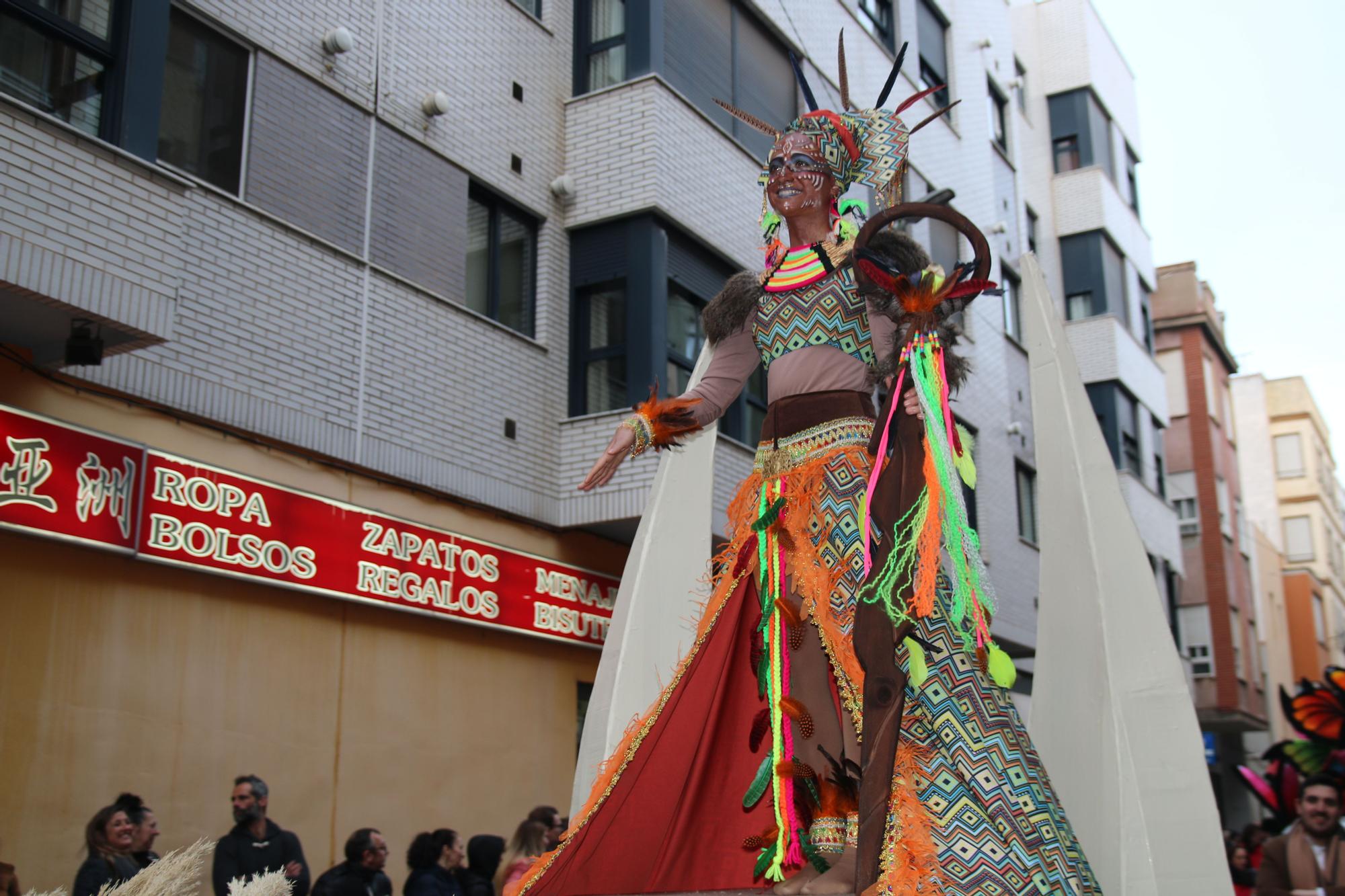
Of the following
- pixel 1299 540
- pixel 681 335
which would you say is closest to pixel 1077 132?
pixel 681 335

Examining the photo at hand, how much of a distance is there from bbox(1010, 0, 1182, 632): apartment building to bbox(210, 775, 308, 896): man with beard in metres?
19.3

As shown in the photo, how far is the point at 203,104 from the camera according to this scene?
9734mm

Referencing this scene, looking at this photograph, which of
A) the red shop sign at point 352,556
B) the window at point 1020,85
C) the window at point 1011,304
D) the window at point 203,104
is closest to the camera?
the red shop sign at point 352,556

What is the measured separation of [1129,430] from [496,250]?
54.4ft

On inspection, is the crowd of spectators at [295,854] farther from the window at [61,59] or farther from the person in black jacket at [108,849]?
the window at [61,59]

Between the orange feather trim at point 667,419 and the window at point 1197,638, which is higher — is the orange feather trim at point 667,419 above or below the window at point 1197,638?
below

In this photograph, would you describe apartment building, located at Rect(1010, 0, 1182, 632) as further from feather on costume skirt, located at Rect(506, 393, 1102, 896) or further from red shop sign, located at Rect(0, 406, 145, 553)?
feather on costume skirt, located at Rect(506, 393, 1102, 896)

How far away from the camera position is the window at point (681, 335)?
43.5ft

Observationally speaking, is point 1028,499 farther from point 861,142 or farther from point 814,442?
point 814,442

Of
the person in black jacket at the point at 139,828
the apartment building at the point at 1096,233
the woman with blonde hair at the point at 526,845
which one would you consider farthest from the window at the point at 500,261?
the apartment building at the point at 1096,233

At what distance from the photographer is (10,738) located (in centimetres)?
778

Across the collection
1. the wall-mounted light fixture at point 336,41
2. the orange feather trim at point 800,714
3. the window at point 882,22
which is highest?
the window at point 882,22

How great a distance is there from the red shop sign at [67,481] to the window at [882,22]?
13623 millimetres

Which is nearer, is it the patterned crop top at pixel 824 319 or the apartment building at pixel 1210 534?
the patterned crop top at pixel 824 319
